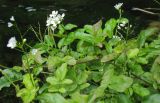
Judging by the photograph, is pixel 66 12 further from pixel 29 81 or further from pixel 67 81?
pixel 67 81

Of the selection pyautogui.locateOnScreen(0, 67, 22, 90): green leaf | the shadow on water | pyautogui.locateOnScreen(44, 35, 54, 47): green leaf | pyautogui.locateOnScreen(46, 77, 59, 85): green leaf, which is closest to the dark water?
the shadow on water

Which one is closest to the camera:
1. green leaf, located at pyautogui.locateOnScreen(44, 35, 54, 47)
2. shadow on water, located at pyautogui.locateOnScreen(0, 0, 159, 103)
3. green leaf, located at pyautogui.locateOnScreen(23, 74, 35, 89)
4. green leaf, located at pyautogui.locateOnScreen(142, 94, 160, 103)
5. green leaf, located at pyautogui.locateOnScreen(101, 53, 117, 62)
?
green leaf, located at pyautogui.locateOnScreen(142, 94, 160, 103)

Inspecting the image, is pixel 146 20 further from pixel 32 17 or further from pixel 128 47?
pixel 128 47

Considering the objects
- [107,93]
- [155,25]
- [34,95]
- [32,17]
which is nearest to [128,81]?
[107,93]

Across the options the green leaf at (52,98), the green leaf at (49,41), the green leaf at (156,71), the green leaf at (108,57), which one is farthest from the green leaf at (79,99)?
the green leaf at (49,41)

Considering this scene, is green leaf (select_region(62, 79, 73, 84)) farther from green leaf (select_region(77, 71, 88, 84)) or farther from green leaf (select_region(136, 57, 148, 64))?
green leaf (select_region(136, 57, 148, 64))
